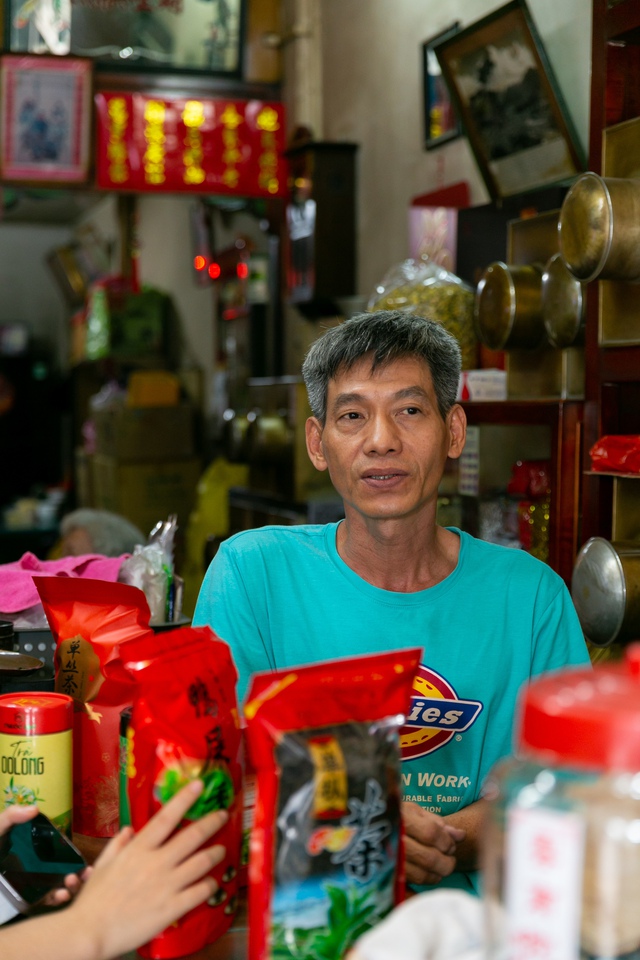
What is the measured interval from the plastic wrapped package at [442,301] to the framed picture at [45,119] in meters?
2.42

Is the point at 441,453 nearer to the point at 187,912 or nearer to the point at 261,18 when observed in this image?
the point at 187,912

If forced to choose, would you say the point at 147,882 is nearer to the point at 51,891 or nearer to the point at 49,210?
the point at 51,891

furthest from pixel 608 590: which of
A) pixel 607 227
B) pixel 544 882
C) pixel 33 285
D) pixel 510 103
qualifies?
pixel 33 285

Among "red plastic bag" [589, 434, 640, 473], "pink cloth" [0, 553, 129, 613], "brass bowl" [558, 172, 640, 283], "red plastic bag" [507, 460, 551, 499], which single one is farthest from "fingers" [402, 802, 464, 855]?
"red plastic bag" [507, 460, 551, 499]

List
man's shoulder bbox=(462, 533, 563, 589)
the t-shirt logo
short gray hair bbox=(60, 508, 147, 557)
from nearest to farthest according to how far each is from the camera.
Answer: the t-shirt logo → man's shoulder bbox=(462, 533, 563, 589) → short gray hair bbox=(60, 508, 147, 557)

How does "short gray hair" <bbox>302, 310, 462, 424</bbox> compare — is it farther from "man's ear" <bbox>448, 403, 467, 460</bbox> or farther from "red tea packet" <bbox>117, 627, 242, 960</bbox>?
"red tea packet" <bbox>117, 627, 242, 960</bbox>

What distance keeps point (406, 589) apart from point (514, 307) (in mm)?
1168

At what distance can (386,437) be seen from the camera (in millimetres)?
1665

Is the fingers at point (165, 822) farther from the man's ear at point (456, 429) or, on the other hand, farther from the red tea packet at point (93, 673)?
the man's ear at point (456, 429)

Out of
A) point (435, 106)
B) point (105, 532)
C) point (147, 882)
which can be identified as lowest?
point (105, 532)

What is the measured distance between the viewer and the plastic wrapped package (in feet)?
10.1

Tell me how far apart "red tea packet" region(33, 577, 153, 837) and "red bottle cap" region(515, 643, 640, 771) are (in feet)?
2.62

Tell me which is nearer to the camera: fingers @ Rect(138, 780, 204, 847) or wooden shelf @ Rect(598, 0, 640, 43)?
fingers @ Rect(138, 780, 204, 847)

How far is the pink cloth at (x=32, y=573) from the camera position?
2.11 metres
